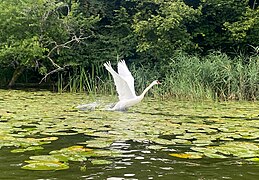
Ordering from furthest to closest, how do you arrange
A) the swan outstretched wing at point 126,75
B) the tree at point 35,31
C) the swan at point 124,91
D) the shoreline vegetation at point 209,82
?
the tree at point 35,31 < the shoreline vegetation at point 209,82 < the swan outstretched wing at point 126,75 < the swan at point 124,91

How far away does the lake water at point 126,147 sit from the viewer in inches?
111

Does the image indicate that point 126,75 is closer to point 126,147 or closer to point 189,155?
point 126,147

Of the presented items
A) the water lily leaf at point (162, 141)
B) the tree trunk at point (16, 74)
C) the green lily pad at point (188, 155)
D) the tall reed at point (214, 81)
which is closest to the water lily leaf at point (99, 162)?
the green lily pad at point (188, 155)

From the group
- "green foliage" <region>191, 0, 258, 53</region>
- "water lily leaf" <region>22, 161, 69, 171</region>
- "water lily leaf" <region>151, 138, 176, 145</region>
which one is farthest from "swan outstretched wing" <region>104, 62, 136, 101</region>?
"green foliage" <region>191, 0, 258, 53</region>

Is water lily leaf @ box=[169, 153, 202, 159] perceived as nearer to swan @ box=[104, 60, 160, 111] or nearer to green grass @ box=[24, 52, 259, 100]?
swan @ box=[104, 60, 160, 111]

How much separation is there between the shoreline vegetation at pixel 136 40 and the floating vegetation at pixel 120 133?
4157mm

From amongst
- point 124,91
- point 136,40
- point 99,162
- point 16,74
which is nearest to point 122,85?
point 124,91

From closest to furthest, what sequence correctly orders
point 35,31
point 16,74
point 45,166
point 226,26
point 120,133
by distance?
point 45,166, point 120,133, point 226,26, point 35,31, point 16,74

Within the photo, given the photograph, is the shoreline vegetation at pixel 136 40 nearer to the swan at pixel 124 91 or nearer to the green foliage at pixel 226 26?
the green foliage at pixel 226 26

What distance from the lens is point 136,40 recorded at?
43.9 feet

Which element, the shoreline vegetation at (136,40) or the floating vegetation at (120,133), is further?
the shoreline vegetation at (136,40)

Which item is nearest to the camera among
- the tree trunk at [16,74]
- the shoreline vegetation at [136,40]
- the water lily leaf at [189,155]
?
the water lily leaf at [189,155]

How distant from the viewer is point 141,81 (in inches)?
453

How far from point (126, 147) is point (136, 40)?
391 inches
